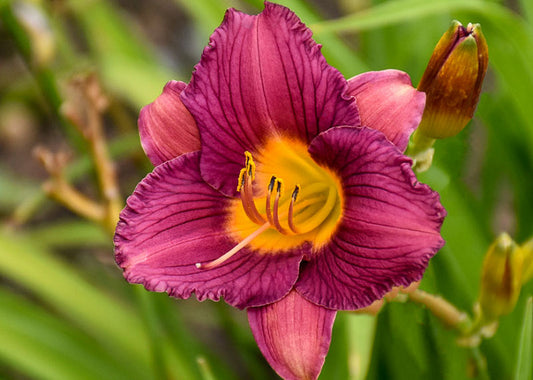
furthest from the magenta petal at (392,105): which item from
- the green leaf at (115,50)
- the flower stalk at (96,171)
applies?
the green leaf at (115,50)

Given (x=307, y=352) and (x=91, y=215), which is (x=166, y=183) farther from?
(x=91, y=215)

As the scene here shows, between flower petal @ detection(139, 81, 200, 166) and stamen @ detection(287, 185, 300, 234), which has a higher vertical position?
flower petal @ detection(139, 81, 200, 166)

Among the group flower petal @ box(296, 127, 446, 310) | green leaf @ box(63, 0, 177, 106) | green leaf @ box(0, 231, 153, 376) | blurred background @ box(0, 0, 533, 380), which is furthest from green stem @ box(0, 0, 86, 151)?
flower petal @ box(296, 127, 446, 310)

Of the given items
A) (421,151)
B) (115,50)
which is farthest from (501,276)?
(115,50)

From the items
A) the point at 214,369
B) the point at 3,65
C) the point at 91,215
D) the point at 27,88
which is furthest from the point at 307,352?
the point at 3,65

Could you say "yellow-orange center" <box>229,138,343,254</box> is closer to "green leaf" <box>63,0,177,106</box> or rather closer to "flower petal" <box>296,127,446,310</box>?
"flower petal" <box>296,127,446,310</box>

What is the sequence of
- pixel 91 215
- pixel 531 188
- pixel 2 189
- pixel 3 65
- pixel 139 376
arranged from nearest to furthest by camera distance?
1. pixel 91 215
2. pixel 531 188
3. pixel 139 376
4. pixel 2 189
5. pixel 3 65
